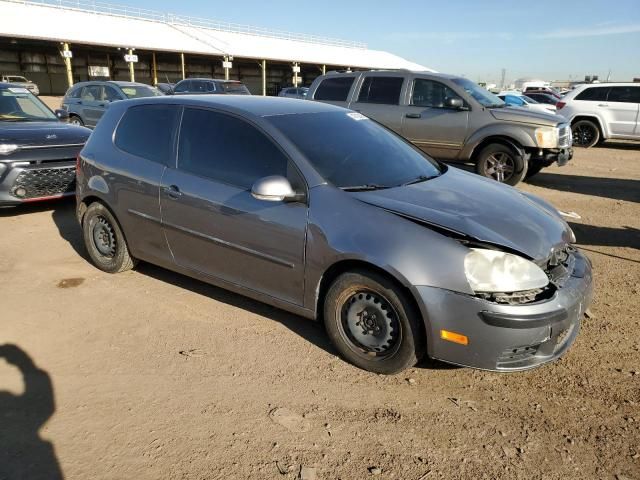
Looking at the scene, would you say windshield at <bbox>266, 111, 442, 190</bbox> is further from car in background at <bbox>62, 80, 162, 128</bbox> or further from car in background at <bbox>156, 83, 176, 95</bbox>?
car in background at <bbox>156, 83, 176, 95</bbox>

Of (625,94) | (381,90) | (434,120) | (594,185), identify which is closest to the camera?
(434,120)

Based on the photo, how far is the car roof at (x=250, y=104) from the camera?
3.81m

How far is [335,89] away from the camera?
9.47m

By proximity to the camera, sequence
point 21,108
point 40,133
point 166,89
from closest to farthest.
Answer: point 40,133, point 21,108, point 166,89

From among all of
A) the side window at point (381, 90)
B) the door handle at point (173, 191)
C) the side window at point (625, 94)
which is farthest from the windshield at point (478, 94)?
the side window at point (625, 94)

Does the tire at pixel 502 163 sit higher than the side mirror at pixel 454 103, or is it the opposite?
the side mirror at pixel 454 103

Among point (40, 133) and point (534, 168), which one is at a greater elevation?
point (40, 133)

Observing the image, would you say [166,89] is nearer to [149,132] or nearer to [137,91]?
[137,91]

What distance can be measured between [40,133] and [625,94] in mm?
14225

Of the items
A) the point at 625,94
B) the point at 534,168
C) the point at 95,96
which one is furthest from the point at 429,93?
the point at 95,96

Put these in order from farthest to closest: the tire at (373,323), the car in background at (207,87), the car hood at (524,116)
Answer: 1. the car in background at (207,87)
2. the car hood at (524,116)
3. the tire at (373,323)

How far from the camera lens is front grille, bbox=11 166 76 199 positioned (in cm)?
622

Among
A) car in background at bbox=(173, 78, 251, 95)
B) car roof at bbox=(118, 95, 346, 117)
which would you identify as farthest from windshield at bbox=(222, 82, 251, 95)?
car roof at bbox=(118, 95, 346, 117)

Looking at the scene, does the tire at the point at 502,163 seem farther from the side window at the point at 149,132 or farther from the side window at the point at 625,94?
the side window at the point at 625,94
